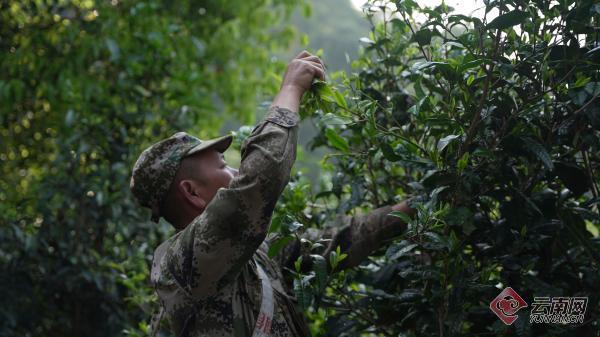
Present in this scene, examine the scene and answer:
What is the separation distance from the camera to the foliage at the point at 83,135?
3.64 m

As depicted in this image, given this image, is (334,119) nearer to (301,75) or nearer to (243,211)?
(301,75)

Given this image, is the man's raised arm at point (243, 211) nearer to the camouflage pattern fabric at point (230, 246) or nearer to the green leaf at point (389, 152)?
the camouflage pattern fabric at point (230, 246)

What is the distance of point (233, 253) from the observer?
1585 mm

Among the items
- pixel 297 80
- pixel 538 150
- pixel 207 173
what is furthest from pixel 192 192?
pixel 538 150

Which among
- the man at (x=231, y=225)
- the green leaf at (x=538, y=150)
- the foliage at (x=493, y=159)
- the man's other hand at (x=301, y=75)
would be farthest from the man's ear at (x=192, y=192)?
the green leaf at (x=538, y=150)

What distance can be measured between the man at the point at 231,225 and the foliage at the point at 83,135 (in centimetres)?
135

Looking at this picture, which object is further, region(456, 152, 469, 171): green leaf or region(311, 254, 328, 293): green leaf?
region(311, 254, 328, 293): green leaf

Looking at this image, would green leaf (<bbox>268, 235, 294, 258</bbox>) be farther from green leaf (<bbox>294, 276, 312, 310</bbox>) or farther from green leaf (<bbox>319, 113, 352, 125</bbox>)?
green leaf (<bbox>319, 113, 352, 125</bbox>)

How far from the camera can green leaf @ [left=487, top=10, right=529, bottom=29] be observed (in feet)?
4.98

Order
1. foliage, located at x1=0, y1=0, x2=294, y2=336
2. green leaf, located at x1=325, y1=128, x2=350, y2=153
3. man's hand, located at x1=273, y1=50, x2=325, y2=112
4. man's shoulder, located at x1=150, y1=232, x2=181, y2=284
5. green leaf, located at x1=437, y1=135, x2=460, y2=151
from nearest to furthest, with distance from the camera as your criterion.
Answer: green leaf, located at x1=437, y1=135, x2=460, y2=151, man's hand, located at x1=273, y1=50, x2=325, y2=112, man's shoulder, located at x1=150, y1=232, x2=181, y2=284, green leaf, located at x1=325, y1=128, x2=350, y2=153, foliage, located at x1=0, y1=0, x2=294, y2=336

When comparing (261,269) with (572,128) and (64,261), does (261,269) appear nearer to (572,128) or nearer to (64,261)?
(572,128)

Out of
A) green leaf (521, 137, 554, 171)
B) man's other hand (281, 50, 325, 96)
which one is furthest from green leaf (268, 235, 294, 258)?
green leaf (521, 137, 554, 171)

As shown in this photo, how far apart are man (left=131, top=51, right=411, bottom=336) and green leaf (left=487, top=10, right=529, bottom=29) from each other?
429 millimetres

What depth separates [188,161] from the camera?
182cm
